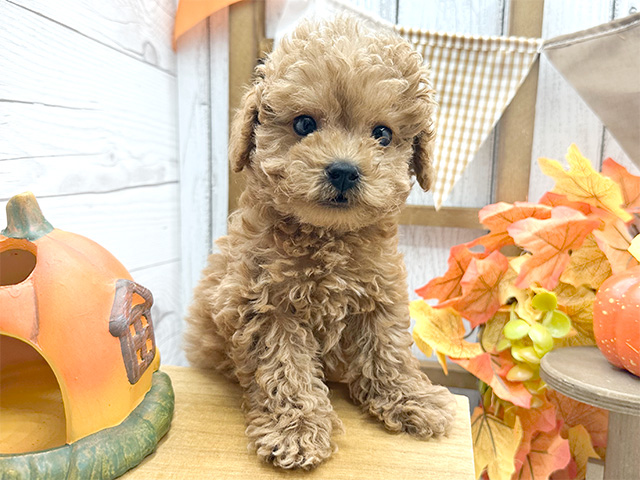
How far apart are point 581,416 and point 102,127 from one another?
1311 mm

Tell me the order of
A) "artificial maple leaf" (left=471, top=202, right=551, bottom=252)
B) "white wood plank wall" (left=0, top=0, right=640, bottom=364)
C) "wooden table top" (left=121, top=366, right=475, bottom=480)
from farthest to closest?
"artificial maple leaf" (left=471, top=202, right=551, bottom=252) < "white wood plank wall" (left=0, top=0, right=640, bottom=364) < "wooden table top" (left=121, top=366, right=475, bottom=480)

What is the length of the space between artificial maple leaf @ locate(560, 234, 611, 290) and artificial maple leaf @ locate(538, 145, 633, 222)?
74 mm

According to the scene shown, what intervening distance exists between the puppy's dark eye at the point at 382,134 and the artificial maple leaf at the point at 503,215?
0.37m

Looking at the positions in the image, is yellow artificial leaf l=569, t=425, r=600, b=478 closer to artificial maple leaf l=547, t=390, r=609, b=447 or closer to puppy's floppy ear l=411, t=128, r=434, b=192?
artificial maple leaf l=547, t=390, r=609, b=447

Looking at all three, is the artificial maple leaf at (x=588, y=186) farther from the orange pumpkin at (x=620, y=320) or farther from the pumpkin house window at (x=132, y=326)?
the pumpkin house window at (x=132, y=326)

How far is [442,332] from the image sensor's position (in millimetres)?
1114

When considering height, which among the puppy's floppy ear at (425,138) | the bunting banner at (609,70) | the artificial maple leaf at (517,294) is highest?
the bunting banner at (609,70)

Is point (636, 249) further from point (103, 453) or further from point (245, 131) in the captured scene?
point (103, 453)

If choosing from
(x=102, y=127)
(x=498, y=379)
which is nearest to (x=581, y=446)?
(x=498, y=379)

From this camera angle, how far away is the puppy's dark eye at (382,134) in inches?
33.6

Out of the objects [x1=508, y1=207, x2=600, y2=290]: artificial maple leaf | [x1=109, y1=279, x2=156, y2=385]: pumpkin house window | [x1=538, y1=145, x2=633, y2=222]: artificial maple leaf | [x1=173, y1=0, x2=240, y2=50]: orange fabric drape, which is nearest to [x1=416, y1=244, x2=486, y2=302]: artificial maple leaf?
[x1=508, y1=207, x2=600, y2=290]: artificial maple leaf

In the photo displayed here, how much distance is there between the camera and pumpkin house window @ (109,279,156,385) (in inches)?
30.1

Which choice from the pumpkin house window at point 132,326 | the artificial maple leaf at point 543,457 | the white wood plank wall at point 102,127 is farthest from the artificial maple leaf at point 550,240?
the white wood plank wall at point 102,127

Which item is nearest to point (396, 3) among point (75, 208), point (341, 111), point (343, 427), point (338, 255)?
point (341, 111)
